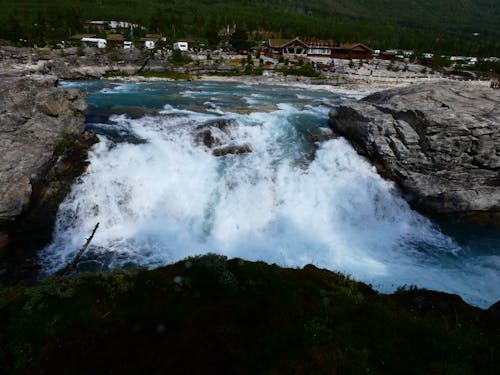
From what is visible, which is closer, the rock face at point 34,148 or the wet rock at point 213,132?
the rock face at point 34,148

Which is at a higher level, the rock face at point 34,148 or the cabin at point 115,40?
the cabin at point 115,40

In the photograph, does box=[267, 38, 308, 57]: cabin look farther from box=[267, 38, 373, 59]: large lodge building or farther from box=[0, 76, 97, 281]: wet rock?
box=[0, 76, 97, 281]: wet rock

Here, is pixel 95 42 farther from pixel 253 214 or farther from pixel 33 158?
pixel 253 214

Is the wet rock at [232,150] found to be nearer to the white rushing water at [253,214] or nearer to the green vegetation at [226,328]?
the white rushing water at [253,214]

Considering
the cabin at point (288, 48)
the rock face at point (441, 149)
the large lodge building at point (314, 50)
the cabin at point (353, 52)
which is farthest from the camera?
the cabin at point (353, 52)

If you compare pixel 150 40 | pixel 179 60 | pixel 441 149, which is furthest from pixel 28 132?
pixel 150 40

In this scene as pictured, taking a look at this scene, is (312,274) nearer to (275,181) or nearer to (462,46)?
(275,181)

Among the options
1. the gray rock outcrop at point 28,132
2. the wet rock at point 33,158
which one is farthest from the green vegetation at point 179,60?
the wet rock at point 33,158
